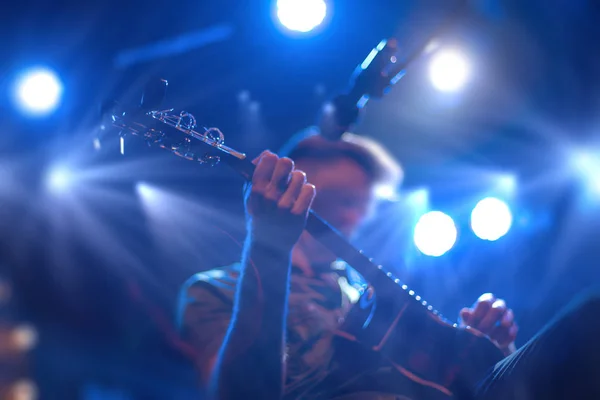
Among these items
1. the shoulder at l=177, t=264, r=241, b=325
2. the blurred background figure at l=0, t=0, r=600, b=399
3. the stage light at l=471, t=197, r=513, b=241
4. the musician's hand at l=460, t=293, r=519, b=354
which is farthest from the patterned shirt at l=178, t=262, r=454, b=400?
the stage light at l=471, t=197, r=513, b=241

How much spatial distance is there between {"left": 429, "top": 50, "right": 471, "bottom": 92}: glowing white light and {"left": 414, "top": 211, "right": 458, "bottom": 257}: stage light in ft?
3.89

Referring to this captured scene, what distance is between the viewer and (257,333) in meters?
1.48

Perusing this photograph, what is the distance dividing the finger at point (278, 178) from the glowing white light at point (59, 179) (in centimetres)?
358

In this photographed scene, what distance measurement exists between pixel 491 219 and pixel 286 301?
9.27 feet

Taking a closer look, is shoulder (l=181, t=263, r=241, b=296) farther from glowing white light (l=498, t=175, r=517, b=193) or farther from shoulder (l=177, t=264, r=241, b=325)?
glowing white light (l=498, t=175, r=517, b=193)

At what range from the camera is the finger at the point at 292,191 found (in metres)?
1.45

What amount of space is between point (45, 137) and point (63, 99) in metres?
0.53

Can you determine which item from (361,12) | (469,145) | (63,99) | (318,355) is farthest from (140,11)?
(469,145)

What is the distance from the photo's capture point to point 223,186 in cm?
337

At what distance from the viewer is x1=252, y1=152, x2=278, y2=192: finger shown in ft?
4.71

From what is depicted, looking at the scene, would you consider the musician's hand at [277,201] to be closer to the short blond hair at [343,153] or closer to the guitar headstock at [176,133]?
the guitar headstock at [176,133]

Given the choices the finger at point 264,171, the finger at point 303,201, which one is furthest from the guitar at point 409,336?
the finger at point 264,171

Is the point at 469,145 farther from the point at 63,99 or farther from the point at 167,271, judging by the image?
the point at 63,99

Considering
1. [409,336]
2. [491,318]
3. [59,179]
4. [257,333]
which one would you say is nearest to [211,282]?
[257,333]
